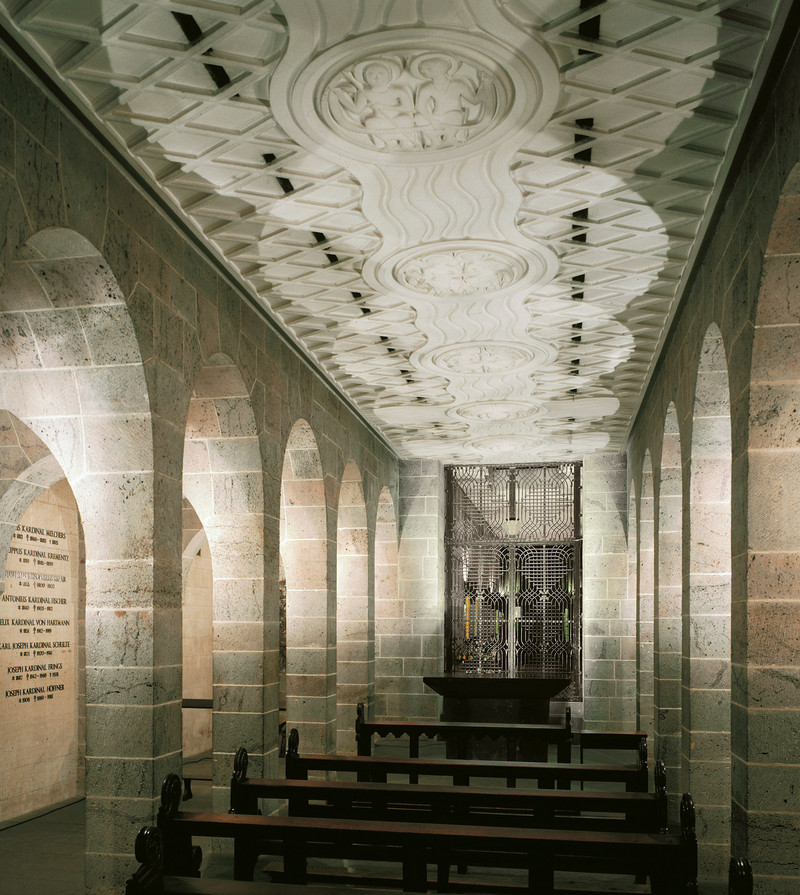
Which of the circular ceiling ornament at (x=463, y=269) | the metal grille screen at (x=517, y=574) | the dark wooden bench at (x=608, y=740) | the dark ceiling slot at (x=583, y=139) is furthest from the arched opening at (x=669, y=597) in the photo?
the metal grille screen at (x=517, y=574)

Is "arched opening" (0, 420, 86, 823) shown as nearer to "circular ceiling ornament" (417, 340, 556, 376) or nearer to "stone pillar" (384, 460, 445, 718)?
"circular ceiling ornament" (417, 340, 556, 376)

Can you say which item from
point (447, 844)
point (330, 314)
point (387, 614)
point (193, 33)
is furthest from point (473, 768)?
point (387, 614)

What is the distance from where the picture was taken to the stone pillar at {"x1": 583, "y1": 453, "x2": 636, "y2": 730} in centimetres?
1248

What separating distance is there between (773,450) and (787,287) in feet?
2.42

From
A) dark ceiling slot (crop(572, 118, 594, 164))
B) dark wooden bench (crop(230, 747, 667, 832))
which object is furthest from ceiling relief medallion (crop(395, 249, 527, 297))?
dark wooden bench (crop(230, 747, 667, 832))

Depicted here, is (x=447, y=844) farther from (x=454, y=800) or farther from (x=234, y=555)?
(x=234, y=555)

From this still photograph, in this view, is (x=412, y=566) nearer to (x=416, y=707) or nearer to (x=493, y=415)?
(x=416, y=707)

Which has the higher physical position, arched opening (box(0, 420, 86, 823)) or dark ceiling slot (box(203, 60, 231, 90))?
dark ceiling slot (box(203, 60, 231, 90))

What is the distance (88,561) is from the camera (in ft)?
16.2

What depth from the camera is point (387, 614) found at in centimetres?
1302

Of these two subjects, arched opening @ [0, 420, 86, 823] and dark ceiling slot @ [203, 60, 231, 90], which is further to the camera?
arched opening @ [0, 420, 86, 823]

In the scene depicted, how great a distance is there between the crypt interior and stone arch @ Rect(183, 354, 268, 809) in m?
0.03

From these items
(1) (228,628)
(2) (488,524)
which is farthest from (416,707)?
(1) (228,628)

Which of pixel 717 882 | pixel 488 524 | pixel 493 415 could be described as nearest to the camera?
pixel 717 882
